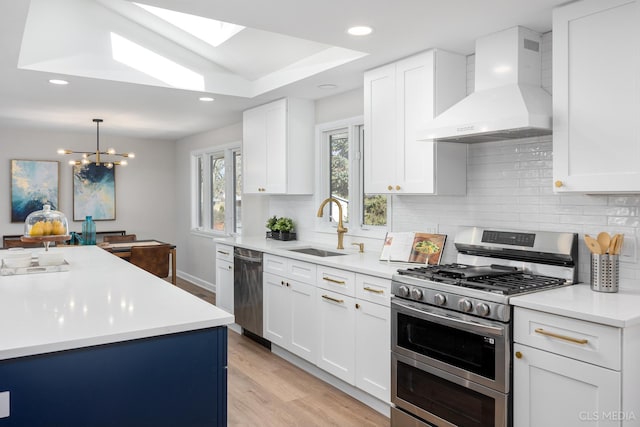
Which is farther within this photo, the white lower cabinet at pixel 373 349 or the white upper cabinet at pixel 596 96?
the white lower cabinet at pixel 373 349

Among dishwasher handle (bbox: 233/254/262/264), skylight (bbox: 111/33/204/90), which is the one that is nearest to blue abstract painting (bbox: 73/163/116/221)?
dishwasher handle (bbox: 233/254/262/264)

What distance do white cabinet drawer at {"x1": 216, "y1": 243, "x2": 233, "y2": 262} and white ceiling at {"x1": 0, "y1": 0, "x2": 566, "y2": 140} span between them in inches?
56.6

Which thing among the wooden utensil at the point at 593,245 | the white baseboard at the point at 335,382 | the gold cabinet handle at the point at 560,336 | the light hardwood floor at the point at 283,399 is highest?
the wooden utensil at the point at 593,245

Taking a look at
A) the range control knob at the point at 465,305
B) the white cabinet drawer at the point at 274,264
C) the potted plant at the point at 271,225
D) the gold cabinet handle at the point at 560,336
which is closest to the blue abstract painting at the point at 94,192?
the potted plant at the point at 271,225

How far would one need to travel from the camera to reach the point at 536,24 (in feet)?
8.66

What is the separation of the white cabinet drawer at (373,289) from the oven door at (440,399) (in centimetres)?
35

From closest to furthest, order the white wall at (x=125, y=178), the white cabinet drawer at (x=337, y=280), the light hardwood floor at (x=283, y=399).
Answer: the light hardwood floor at (x=283, y=399) → the white cabinet drawer at (x=337, y=280) → the white wall at (x=125, y=178)

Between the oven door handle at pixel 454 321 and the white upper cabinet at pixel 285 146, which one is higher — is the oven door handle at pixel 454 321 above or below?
below

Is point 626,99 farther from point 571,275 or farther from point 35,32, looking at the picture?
point 35,32

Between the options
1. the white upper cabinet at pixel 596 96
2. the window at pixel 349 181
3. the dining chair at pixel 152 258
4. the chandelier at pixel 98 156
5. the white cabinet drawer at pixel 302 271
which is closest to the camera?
the white upper cabinet at pixel 596 96

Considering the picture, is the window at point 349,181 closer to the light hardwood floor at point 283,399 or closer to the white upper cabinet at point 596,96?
the light hardwood floor at point 283,399

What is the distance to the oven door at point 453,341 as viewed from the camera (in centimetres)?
223

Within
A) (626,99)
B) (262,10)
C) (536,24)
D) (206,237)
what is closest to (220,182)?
(206,237)

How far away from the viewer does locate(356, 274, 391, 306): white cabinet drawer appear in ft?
9.53
